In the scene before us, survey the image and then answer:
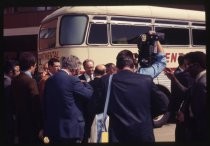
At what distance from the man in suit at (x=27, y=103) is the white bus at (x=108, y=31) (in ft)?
14.0

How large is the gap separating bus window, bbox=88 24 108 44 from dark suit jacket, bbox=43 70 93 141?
4.79 metres

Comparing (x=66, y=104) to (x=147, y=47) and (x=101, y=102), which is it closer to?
(x=101, y=102)

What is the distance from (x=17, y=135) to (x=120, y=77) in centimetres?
189

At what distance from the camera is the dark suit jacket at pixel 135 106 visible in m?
4.05

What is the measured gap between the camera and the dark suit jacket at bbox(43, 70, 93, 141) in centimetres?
464

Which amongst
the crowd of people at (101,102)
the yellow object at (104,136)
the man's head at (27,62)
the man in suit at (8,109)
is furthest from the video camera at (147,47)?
the man in suit at (8,109)

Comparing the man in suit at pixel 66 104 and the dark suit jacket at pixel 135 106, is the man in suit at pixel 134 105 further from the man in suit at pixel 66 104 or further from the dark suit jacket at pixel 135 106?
the man in suit at pixel 66 104

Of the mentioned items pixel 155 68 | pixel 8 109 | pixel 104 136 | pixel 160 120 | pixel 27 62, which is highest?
pixel 27 62

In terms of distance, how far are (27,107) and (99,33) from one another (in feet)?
16.0

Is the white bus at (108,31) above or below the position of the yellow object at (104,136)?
above

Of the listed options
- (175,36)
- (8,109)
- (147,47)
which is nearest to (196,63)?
(147,47)

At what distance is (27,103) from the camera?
4.92 m

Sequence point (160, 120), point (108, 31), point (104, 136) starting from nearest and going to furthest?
point (104, 136), point (108, 31), point (160, 120)

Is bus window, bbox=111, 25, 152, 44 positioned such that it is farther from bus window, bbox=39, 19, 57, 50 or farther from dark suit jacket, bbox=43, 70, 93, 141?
dark suit jacket, bbox=43, 70, 93, 141
